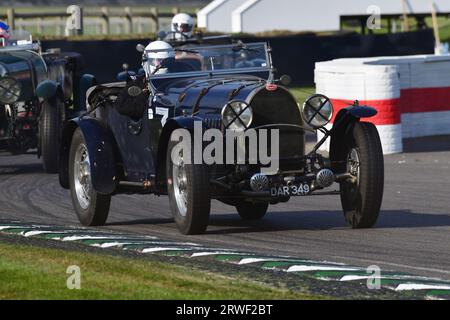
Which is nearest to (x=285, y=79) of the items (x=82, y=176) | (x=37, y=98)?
(x=82, y=176)

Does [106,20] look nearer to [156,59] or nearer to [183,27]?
[183,27]

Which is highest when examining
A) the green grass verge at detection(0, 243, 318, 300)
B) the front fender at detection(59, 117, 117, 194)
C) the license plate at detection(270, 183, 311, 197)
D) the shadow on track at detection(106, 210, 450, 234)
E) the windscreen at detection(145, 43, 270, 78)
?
the windscreen at detection(145, 43, 270, 78)

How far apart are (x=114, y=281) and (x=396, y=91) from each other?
9.96m

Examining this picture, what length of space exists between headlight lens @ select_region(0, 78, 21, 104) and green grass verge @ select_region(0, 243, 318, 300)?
7744 millimetres

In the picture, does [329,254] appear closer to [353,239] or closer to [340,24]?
[353,239]

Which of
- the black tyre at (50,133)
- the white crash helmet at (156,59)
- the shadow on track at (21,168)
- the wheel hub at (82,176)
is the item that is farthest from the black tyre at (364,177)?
the shadow on track at (21,168)

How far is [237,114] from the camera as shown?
9984mm

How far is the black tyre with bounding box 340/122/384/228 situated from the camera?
1024cm

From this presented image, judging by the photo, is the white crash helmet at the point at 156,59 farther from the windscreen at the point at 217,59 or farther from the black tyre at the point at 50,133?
the black tyre at the point at 50,133

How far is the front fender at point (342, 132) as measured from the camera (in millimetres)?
10500

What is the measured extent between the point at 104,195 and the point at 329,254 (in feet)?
8.89

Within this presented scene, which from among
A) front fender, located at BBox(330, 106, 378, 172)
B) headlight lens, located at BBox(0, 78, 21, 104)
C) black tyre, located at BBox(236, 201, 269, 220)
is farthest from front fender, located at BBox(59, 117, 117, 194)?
headlight lens, located at BBox(0, 78, 21, 104)

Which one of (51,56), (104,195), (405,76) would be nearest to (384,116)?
(405,76)

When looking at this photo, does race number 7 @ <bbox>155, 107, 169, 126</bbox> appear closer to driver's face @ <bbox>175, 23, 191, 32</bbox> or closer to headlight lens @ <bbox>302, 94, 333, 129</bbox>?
headlight lens @ <bbox>302, 94, 333, 129</bbox>
